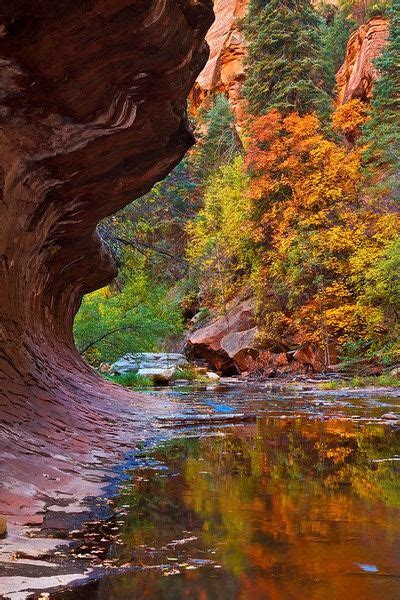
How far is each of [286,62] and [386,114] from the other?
22.0 ft

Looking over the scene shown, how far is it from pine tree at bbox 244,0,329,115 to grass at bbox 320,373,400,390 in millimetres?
17011

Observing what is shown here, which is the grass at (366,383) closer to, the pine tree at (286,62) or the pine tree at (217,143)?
the pine tree at (286,62)

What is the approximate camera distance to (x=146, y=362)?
27.3m

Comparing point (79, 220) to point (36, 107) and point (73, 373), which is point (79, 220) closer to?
point (36, 107)

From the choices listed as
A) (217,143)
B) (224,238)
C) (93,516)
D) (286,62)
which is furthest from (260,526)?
(217,143)

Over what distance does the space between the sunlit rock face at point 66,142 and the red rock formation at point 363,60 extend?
29287 mm

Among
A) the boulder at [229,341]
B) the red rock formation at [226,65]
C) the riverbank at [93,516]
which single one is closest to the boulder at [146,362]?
the boulder at [229,341]

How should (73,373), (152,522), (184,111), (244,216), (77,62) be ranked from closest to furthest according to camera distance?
1. (152,522)
2. (77,62)
3. (184,111)
4. (73,373)
5. (244,216)

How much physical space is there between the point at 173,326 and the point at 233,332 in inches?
295

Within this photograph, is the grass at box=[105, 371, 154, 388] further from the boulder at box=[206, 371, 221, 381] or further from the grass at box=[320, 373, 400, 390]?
the grass at box=[320, 373, 400, 390]

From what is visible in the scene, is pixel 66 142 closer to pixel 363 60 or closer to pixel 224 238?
pixel 224 238

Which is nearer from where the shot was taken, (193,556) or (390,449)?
(193,556)

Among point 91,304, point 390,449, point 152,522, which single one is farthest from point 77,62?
point 91,304

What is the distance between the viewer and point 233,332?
1176 inches
